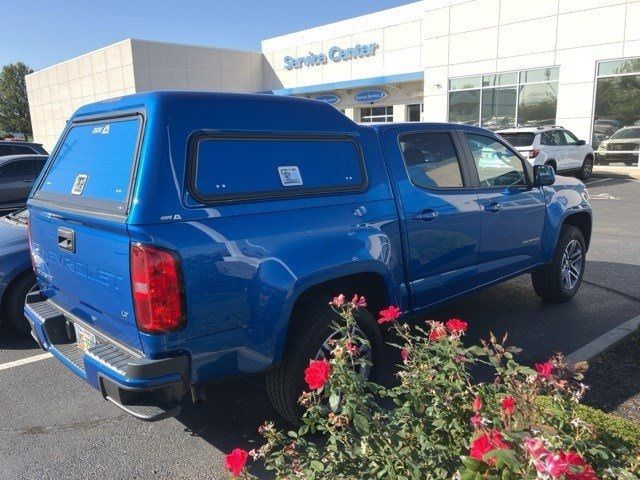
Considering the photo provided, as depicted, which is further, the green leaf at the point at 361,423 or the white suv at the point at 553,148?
the white suv at the point at 553,148

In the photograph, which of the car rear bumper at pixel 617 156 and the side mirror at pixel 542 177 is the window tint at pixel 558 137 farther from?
the side mirror at pixel 542 177

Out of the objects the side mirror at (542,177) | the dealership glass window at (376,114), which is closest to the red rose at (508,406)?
the side mirror at (542,177)

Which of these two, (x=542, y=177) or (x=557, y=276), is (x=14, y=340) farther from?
(x=557, y=276)

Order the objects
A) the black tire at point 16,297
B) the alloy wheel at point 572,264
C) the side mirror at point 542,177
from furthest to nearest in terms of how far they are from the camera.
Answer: the alloy wheel at point 572,264 < the side mirror at point 542,177 < the black tire at point 16,297

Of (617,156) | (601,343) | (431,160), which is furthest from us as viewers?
(617,156)

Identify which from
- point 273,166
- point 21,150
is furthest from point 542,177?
point 21,150

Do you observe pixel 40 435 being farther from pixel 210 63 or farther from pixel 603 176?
pixel 210 63

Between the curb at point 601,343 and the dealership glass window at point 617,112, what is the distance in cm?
1611

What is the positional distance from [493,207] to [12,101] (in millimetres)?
59735

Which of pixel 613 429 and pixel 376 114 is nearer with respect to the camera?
pixel 613 429

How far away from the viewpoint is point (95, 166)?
10.3 feet

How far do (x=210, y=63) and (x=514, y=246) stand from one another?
32171 millimetres

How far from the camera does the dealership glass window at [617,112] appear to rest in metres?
17.7

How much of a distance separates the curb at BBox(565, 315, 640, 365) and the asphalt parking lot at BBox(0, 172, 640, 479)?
0.55ft
